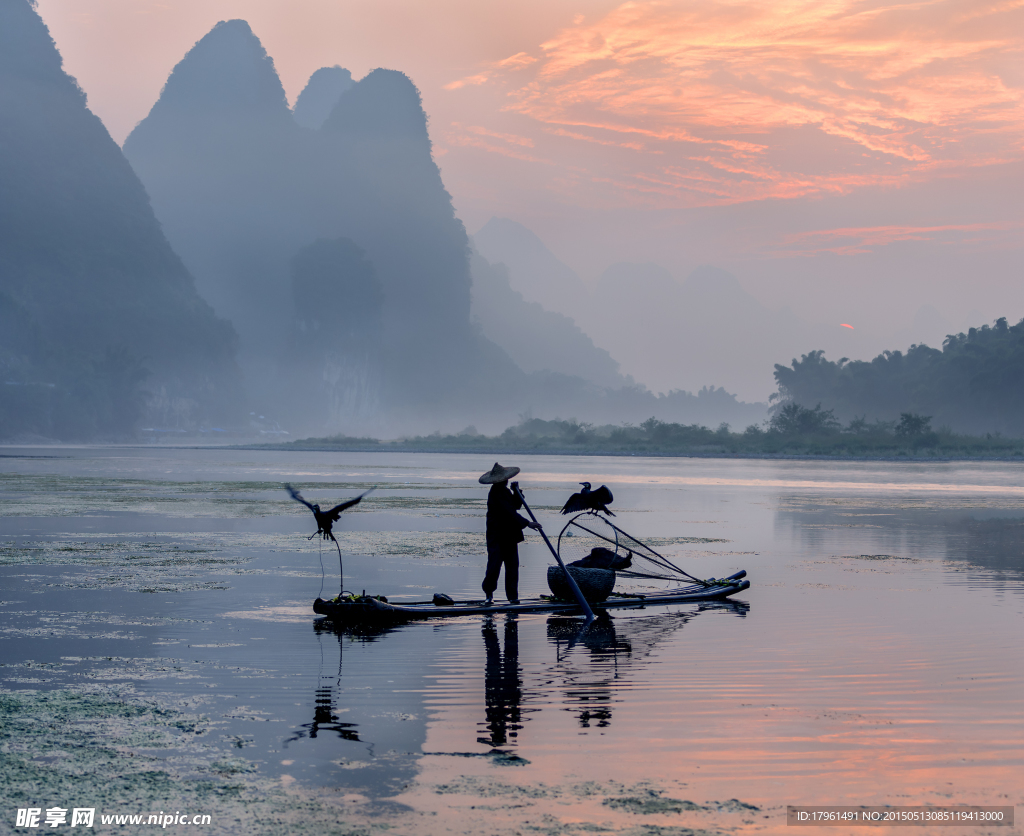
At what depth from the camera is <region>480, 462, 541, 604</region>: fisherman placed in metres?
13.4

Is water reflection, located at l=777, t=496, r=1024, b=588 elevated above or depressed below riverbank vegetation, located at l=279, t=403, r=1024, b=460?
below

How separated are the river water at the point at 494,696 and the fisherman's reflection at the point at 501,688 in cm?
3

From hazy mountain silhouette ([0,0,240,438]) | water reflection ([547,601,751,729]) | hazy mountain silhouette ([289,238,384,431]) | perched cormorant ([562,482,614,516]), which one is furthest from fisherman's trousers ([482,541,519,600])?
hazy mountain silhouette ([289,238,384,431])

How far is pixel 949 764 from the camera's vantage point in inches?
275

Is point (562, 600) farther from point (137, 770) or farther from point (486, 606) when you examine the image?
point (137, 770)

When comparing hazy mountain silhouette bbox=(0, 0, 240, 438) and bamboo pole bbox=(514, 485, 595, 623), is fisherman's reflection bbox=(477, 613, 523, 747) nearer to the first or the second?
bamboo pole bbox=(514, 485, 595, 623)

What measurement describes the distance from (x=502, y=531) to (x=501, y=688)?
442 centimetres

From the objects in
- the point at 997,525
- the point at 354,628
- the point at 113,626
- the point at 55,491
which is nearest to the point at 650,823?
the point at 354,628

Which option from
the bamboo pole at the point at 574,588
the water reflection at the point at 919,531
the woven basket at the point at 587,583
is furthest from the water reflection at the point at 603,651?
the water reflection at the point at 919,531

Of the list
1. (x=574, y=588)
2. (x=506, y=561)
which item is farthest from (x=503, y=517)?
(x=574, y=588)

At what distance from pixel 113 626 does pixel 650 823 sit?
8112mm

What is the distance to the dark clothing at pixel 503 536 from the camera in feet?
43.9

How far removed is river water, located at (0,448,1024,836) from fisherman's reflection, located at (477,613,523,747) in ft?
0.11

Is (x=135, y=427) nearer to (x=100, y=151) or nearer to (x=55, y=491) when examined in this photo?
(x=100, y=151)
